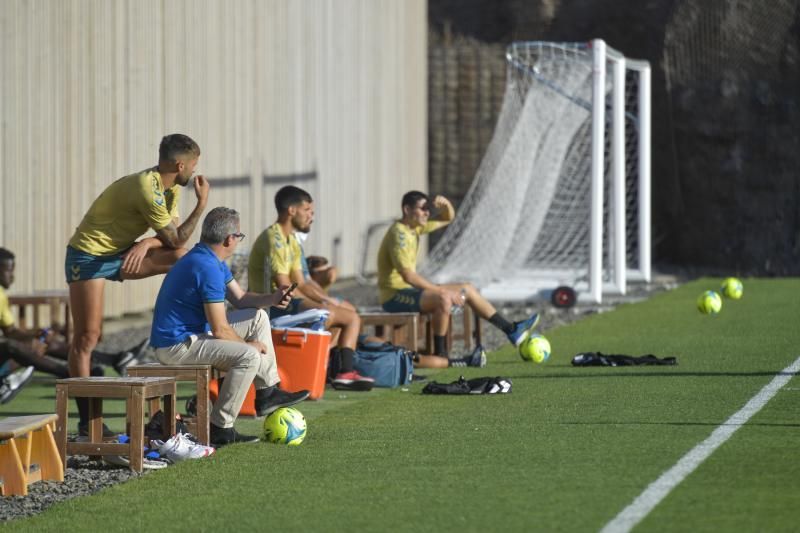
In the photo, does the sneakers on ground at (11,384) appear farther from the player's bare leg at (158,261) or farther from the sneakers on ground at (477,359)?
the sneakers on ground at (477,359)

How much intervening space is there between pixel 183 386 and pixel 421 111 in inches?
715

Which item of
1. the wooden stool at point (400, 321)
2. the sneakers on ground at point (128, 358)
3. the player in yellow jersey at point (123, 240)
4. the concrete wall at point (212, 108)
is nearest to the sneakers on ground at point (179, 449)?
the player in yellow jersey at point (123, 240)

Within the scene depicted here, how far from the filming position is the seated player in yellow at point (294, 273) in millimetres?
11109

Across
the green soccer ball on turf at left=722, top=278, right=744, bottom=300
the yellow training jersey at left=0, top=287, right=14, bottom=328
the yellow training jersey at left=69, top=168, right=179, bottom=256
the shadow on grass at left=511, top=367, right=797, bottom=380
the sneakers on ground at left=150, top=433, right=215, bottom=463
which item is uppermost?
the yellow training jersey at left=69, top=168, right=179, bottom=256

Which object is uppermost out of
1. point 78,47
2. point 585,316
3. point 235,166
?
point 78,47

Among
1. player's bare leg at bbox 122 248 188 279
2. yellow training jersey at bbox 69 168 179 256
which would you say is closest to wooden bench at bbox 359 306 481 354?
player's bare leg at bbox 122 248 188 279

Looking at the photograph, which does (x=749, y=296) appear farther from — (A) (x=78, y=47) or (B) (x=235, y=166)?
(A) (x=78, y=47)

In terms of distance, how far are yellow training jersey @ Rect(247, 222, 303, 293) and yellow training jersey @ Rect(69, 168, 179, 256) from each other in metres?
1.71

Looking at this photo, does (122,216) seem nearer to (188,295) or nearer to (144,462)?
(188,295)

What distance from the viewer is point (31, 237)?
15.5 meters

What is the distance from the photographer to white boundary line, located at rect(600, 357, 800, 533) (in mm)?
5969

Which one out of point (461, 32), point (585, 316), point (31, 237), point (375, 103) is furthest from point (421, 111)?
point (31, 237)

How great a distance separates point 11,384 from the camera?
10789 millimetres

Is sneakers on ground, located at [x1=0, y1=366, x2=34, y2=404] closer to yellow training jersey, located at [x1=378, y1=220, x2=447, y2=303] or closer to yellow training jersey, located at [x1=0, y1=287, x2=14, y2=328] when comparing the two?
yellow training jersey, located at [x1=0, y1=287, x2=14, y2=328]
